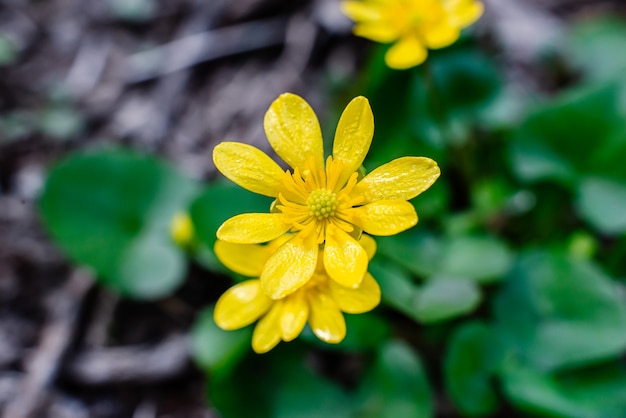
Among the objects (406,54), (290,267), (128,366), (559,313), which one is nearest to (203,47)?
(406,54)

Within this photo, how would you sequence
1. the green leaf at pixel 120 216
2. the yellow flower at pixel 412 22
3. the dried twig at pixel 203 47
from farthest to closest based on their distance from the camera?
1. the dried twig at pixel 203 47
2. the green leaf at pixel 120 216
3. the yellow flower at pixel 412 22

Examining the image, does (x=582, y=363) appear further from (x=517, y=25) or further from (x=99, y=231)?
(x=517, y=25)

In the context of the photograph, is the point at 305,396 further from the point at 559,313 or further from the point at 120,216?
the point at 120,216

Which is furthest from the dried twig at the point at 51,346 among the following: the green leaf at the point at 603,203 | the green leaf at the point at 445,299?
the green leaf at the point at 603,203

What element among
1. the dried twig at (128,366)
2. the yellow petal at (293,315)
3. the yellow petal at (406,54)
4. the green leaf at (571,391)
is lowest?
the green leaf at (571,391)

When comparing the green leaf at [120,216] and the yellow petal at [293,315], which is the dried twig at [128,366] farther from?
the yellow petal at [293,315]

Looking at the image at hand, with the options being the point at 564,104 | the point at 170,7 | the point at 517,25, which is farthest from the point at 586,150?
the point at 170,7
